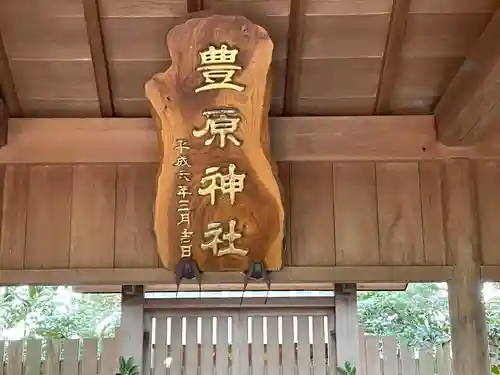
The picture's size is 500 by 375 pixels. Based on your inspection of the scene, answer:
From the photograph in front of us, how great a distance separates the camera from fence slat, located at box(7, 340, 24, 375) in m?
3.90

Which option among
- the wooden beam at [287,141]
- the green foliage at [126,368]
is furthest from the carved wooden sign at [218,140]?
the green foliage at [126,368]

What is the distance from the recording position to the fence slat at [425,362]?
4031 mm

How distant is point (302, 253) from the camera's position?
316 cm

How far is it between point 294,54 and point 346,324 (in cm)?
191

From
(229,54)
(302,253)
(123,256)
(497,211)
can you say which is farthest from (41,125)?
(497,211)

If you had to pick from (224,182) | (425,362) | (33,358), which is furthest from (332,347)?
(224,182)

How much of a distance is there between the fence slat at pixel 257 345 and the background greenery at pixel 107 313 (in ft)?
8.00

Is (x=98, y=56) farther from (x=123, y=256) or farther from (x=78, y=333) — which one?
(x=78, y=333)

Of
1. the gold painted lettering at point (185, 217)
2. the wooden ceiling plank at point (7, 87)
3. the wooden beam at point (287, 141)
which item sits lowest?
the gold painted lettering at point (185, 217)

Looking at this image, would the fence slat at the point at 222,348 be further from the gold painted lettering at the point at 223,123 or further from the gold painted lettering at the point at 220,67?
the gold painted lettering at the point at 220,67

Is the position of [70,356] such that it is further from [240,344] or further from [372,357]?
[372,357]

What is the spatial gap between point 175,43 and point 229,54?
0.22 meters

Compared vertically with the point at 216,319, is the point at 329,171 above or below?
above

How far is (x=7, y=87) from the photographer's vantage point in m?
3.14
